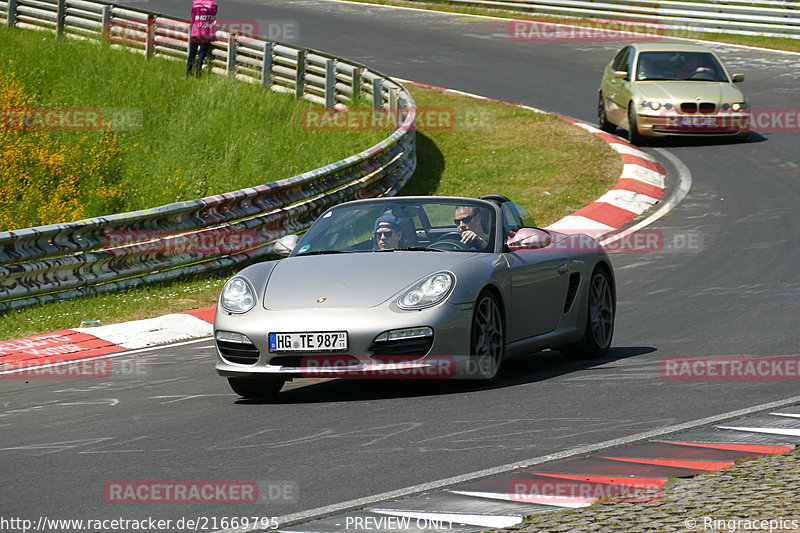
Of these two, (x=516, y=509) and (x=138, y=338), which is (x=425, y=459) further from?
(x=138, y=338)

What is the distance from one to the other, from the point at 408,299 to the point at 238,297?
1162 millimetres

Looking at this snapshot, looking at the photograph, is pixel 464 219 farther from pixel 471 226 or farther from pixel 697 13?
pixel 697 13

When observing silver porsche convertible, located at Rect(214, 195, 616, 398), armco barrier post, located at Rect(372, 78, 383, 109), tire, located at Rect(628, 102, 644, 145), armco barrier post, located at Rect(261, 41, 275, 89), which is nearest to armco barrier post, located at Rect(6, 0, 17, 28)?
armco barrier post, located at Rect(261, 41, 275, 89)

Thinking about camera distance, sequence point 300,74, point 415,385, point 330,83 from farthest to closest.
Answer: point 300,74 < point 330,83 < point 415,385

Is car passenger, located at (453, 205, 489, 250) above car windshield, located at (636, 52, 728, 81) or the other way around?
above

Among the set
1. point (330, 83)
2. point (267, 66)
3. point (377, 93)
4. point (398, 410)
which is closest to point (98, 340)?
point (398, 410)

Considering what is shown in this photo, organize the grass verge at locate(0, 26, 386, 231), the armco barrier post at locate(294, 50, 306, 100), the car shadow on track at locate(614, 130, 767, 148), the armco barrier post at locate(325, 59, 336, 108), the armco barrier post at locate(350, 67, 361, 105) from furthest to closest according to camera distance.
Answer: the armco barrier post at locate(294, 50, 306, 100)
the armco barrier post at locate(325, 59, 336, 108)
the armco barrier post at locate(350, 67, 361, 105)
the car shadow on track at locate(614, 130, 767, 148)
the grass verge at locate(0, 26, 386, 231)

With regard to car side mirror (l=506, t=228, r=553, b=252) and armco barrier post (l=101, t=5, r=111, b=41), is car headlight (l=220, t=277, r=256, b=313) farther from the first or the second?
armco barrier post (l=101, t=5, r=111, b=41)

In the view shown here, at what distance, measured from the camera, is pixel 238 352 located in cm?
826

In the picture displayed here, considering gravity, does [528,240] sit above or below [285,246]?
above

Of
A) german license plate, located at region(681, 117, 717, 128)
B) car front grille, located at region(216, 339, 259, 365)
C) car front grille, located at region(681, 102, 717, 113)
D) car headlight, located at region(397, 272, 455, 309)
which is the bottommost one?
german license plate, located at region(681, 117, 717, 128)

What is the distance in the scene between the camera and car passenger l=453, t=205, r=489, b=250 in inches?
356

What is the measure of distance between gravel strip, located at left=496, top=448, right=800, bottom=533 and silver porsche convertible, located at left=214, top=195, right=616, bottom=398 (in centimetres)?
257

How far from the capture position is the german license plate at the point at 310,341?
26.0 feet
